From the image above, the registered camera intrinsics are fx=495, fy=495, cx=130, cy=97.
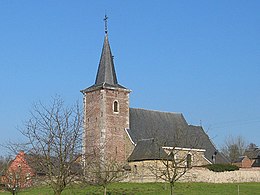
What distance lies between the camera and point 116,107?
174 feet

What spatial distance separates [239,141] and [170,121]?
131ft

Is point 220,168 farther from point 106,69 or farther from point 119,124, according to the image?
point 106,69

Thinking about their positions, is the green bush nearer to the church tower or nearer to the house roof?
the house roof

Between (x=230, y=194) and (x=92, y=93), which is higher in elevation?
(x=92, y=93)

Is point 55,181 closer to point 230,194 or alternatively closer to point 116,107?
point 230,194

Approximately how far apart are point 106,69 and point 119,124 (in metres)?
6.09

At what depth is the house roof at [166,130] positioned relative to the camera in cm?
5306

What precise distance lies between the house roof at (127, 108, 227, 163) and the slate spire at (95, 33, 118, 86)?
14.8 ft

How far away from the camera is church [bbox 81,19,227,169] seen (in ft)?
168

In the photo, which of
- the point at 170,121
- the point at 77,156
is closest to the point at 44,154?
the point at 77,156

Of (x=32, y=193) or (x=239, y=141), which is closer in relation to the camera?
(x=32, y=193)

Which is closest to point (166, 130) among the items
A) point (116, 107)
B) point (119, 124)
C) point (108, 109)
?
point (119, 124)

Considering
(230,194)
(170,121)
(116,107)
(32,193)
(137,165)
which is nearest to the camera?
(230,194)

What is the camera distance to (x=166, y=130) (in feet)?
181
